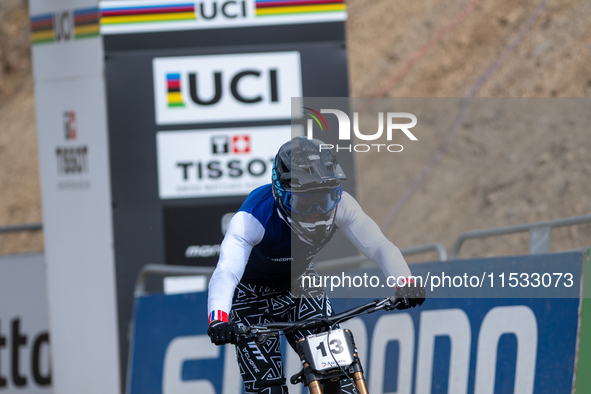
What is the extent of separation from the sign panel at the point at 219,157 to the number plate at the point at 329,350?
4057mm

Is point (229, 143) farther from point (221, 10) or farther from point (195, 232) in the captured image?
point (221, 10)

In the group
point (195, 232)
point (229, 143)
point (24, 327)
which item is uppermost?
point (229, 143)

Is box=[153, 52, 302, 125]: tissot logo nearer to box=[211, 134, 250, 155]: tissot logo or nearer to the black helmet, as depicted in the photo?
box=[211, 134, 250, 155]: tissot logo

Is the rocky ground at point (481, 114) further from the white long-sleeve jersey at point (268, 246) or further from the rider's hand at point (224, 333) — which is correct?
the rider's hand at point (224, 333)

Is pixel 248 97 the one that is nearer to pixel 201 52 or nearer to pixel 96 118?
pixel 201 52

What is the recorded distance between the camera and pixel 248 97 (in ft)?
24.7

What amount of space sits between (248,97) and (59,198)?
99.2 inches

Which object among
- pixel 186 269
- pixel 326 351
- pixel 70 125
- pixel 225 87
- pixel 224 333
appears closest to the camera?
pixel 224 333

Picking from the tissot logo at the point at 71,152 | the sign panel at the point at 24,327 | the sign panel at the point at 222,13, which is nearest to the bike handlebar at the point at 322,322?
the sign panel at the point at 222,13

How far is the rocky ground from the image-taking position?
473 inches

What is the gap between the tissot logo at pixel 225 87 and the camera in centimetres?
745

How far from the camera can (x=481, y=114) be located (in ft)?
48.0

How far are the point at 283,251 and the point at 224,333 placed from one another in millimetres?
719

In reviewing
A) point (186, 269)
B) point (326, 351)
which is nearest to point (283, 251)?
point (326, 351)
